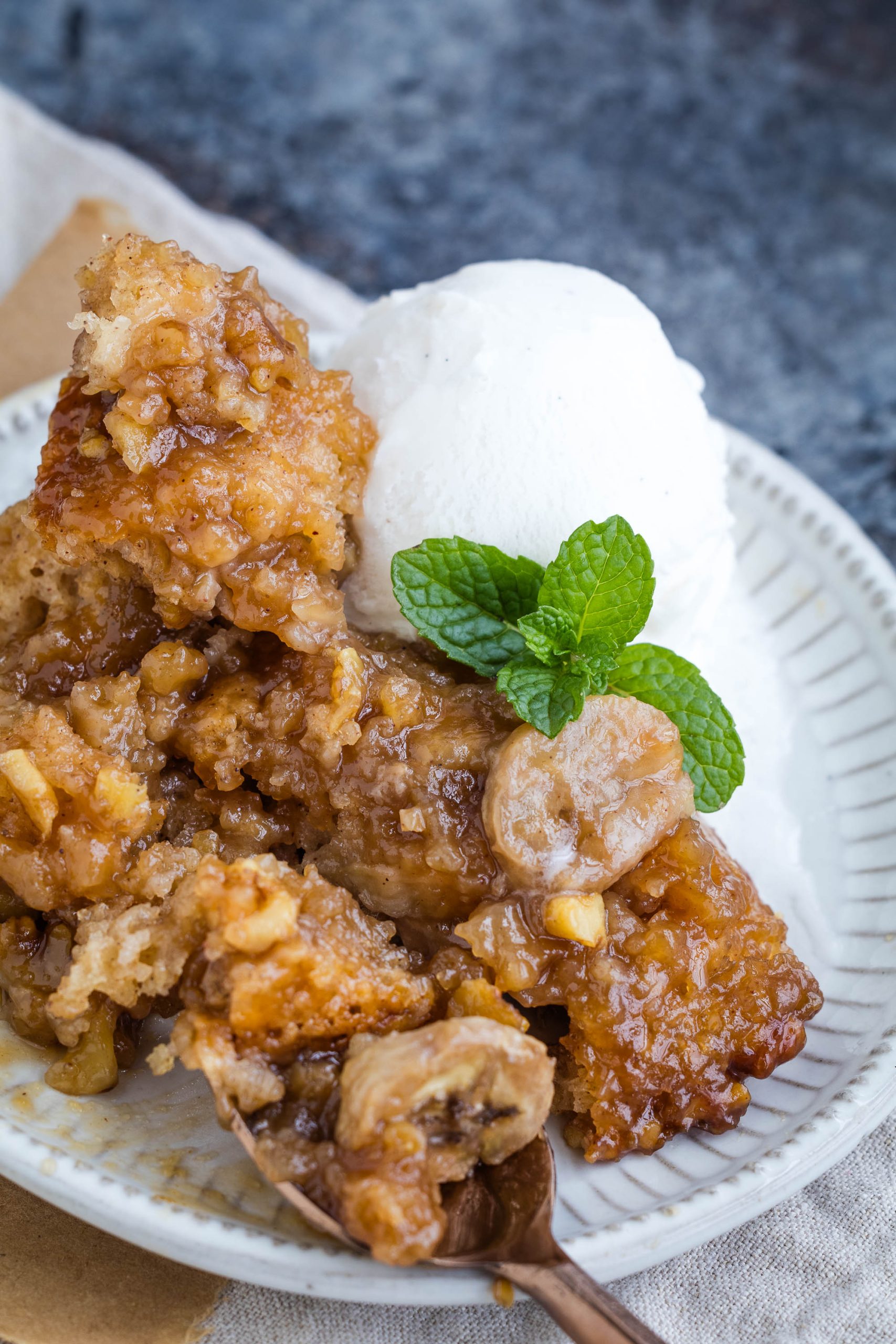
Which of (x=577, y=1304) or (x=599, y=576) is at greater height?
(x=599, y=576)

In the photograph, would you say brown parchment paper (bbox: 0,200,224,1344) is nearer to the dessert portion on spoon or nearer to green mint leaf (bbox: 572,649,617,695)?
the dessert portion on spoon

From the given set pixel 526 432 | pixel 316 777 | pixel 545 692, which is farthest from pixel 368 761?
pixel 526 432

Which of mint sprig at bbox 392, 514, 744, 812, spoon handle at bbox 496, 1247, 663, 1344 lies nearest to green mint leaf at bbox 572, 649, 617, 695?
mint sprig at bbox 392, 514, 744, 812

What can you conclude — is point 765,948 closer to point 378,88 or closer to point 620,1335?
point 620,1335

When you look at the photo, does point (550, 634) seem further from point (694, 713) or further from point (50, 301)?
point (50, 301)

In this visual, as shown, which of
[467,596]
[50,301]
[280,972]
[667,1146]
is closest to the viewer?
[280,972]

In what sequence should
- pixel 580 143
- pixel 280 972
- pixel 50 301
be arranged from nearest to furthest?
pixel 280 972 < pixel 50 301 < pixel 580 143

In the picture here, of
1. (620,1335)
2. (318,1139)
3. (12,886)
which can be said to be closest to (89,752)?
(12,886)

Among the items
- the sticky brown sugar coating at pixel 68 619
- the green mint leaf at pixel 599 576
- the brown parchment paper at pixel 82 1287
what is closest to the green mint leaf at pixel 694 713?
the green mint leaf at pixel 599 576
